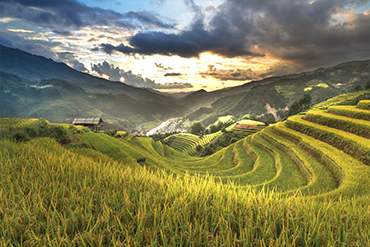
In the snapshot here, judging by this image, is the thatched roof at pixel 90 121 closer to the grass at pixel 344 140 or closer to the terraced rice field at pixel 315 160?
the terraced rice field at pixel 315 160

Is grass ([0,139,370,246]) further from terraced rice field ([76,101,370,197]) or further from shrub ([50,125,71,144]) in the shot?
shrub ([50,125,71,144])

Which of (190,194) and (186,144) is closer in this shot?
(190,194)

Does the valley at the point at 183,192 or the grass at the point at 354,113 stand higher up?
the grass at the point at 354,113

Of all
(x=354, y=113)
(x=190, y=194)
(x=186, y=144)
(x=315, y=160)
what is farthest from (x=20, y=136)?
(x=186, y=144)

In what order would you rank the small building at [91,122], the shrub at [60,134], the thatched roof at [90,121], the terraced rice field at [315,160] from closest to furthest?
the terraced rice field at [315,160] → the shrub at [60,134] → the small building at [91,122] → the thatched roof at [90,121]

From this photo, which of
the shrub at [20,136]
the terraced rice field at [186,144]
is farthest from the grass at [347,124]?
the terraced rice field at [186,144]

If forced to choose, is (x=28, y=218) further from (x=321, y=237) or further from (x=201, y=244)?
(x=321, y=237)

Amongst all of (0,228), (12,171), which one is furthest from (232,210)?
(12,171)

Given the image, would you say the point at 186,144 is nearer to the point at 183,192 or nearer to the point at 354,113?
the point at 354,113

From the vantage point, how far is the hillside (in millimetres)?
1801

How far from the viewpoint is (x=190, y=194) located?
2.57 meters

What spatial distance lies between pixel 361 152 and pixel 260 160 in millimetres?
7412

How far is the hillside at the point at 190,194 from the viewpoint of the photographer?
5.91ft

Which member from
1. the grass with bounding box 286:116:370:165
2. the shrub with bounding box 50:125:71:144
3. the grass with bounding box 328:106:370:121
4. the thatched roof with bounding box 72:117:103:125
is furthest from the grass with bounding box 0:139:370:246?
the thatched roof with bounding box 72:117:103:125
